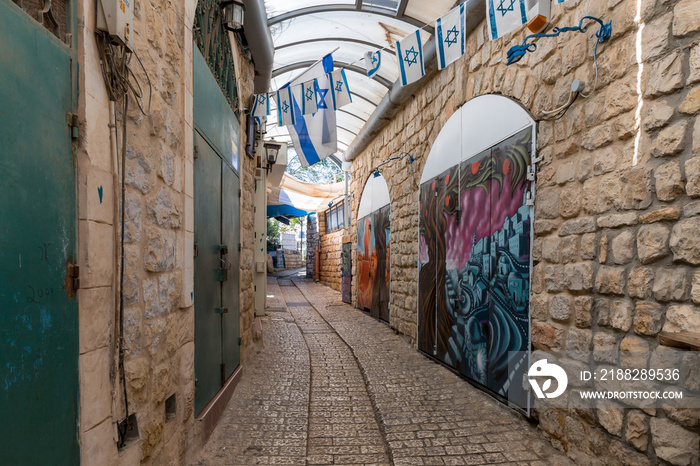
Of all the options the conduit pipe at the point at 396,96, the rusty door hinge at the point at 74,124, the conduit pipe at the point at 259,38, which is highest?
the conduit pipe at the point at 259,38

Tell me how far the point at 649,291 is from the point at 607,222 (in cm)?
50

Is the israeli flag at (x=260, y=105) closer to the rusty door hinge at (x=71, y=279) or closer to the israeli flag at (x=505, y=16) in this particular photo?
the israeli flag at (x=505, y=16)

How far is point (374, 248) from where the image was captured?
8430 millimetres

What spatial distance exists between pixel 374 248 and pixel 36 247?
722 centimetres

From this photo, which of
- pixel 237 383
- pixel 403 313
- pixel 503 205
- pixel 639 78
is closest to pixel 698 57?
pixel 639 78

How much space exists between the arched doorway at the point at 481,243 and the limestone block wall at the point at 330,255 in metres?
7.65

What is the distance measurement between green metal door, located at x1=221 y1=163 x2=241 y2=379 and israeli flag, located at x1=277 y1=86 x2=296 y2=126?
5.24ft

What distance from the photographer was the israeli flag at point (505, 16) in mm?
3182

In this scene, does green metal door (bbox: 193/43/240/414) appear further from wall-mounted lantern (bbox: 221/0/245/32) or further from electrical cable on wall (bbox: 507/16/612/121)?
electrical cable on wall (bbox: 507/16/612/121)

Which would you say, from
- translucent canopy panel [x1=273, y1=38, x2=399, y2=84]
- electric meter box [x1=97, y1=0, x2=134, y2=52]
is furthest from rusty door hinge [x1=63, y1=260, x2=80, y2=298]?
translucent canopy panel [x1=273, y1=38, x2=399, y2=84]

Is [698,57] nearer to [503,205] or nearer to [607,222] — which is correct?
[607,222]

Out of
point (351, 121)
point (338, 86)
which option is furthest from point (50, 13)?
point (351, 121)

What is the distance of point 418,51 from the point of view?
4379 millimetres

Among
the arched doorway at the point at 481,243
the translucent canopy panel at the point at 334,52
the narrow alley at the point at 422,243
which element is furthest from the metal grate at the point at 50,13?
the translucent canopy panel at the point at 334,52
